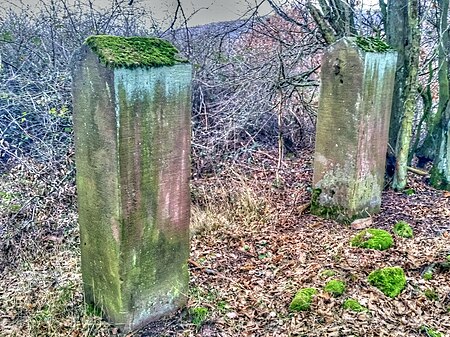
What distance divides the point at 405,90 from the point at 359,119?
4.97 feet

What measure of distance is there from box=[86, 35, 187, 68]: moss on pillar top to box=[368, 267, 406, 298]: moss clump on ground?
8.05 ft

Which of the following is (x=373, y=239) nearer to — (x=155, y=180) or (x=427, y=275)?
(x=427, y=275)

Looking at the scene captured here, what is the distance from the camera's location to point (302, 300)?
10.9ft

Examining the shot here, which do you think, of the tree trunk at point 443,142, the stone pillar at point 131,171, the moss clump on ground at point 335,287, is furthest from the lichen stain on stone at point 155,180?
the tree trunk at point 443,142

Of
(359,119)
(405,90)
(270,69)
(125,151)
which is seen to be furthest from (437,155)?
(125,151)

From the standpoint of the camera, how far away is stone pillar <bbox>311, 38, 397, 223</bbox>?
464 centimetres

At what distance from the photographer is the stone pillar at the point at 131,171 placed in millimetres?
2561

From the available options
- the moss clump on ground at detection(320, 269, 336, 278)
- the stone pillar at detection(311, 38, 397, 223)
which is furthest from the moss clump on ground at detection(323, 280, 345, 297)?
the stone pillar at detection(311, 38, 397, 223)

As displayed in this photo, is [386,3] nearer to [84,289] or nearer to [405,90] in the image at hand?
[405,90]

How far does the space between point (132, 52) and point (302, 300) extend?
2314 millimetres

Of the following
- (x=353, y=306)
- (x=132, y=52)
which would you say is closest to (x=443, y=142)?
(x=353, y=306)

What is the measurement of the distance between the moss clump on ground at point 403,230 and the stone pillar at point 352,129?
47cm

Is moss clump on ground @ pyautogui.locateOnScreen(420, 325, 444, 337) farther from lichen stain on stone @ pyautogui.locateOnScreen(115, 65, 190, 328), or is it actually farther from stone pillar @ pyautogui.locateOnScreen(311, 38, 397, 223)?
stone pillar @ pyautogui.locateOnScreen(311, 38, 397, 223)

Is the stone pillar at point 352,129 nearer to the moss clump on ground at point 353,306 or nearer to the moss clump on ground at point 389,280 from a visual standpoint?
the moss clump on ground at point 389,280
